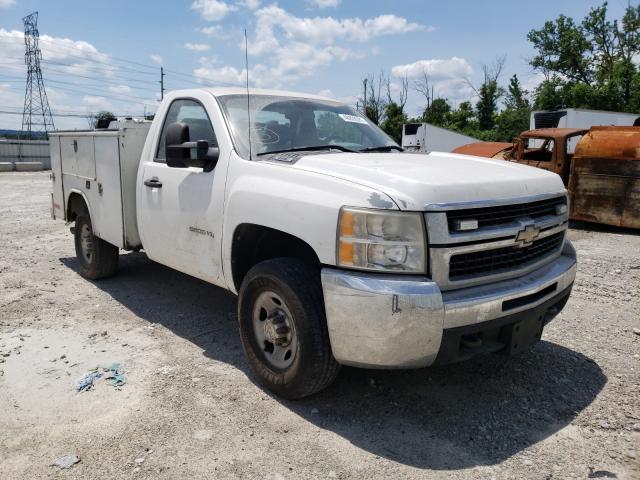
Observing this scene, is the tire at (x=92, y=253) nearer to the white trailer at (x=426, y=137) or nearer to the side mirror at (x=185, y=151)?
the side mirror at (x=185, y=151)

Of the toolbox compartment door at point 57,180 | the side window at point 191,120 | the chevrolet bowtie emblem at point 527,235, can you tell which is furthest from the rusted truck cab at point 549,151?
the toolbox compartment door at point 57,180

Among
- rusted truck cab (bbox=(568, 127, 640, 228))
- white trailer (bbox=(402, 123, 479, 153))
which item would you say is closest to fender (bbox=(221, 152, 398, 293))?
rusted truck cab (bbox=(568, 127, 640, 228))

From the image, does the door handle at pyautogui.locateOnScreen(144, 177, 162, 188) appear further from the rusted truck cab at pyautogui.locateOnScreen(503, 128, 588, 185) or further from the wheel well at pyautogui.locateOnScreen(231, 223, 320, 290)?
the rusted truck cab at pyautogui.locateOnScreen(503, 128, 588, 185)

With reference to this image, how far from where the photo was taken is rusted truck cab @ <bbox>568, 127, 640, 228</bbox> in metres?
9.76

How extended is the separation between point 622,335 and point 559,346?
2.41 ft

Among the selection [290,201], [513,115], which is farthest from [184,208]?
[513,115]

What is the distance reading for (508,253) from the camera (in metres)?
3.03

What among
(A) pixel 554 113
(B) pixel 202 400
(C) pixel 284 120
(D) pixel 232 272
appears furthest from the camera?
(A) pixel 554 113

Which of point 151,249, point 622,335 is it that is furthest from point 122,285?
point 622,335

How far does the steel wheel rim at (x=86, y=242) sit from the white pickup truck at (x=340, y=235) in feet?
5.47

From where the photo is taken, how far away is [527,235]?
3074 millimetres

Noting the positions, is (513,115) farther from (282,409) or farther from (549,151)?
(282,409)

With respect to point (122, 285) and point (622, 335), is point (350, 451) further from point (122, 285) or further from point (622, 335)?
point (122, 285)

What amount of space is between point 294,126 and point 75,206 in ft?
11.0
